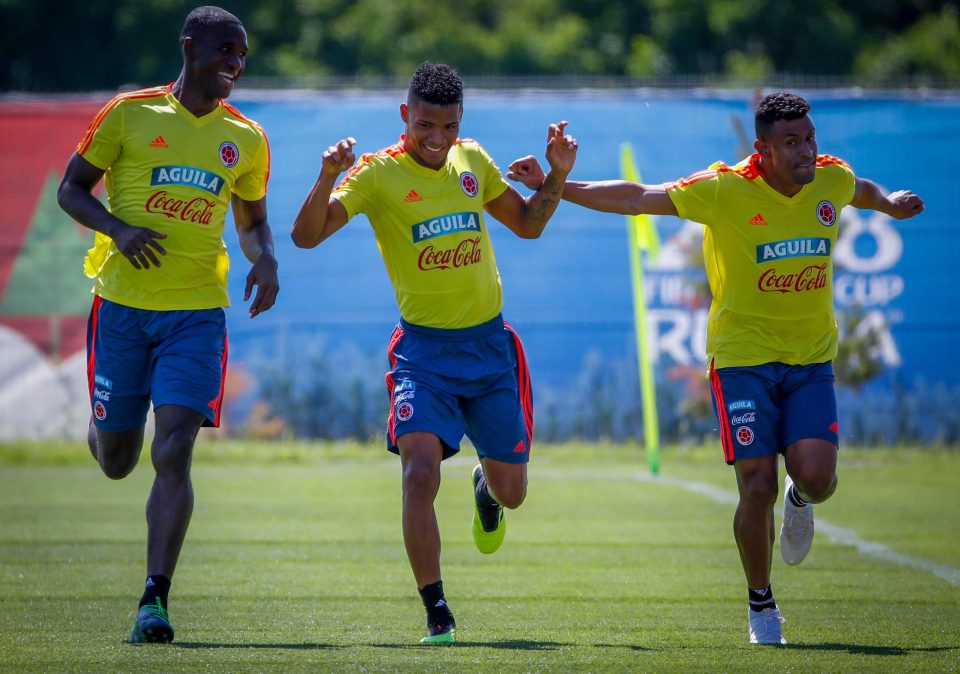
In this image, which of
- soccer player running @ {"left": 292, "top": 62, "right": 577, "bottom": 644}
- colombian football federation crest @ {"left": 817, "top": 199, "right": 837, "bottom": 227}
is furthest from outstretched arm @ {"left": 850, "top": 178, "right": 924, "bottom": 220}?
soccer player running @ {"left": 292, "top": 62, "right": 577, "bottom": 644}

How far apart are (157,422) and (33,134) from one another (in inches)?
481

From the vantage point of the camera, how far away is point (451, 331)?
6.94 metres

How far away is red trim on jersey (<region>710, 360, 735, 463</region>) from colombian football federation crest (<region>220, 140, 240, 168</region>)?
2.49 m

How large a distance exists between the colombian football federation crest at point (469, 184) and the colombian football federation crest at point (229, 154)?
1.08 m

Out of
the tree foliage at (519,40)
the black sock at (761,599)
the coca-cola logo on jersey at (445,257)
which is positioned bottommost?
the black sock at (761,599)

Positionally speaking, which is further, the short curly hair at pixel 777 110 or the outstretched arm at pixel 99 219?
the short curly hair at pixel 777 110

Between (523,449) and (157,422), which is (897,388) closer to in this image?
(523,449)

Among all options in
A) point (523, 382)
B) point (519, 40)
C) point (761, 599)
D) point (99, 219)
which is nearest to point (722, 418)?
point (761, 599)

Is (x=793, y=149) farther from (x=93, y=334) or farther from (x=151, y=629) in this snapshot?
(x=151, y=629)

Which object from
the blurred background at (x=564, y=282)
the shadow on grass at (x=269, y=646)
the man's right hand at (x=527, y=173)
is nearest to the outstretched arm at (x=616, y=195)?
the man's right hand at (x=527, y=173)

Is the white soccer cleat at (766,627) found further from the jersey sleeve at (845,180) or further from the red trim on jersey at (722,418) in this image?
the jersey sleeve at (845,180)

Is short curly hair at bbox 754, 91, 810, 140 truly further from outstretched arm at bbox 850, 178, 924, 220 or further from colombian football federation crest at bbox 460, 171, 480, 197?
colombian football federation crest at bbox 460, 171, 480, 197

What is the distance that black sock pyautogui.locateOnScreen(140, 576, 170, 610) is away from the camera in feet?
20.7

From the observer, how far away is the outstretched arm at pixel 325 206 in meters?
6.54
